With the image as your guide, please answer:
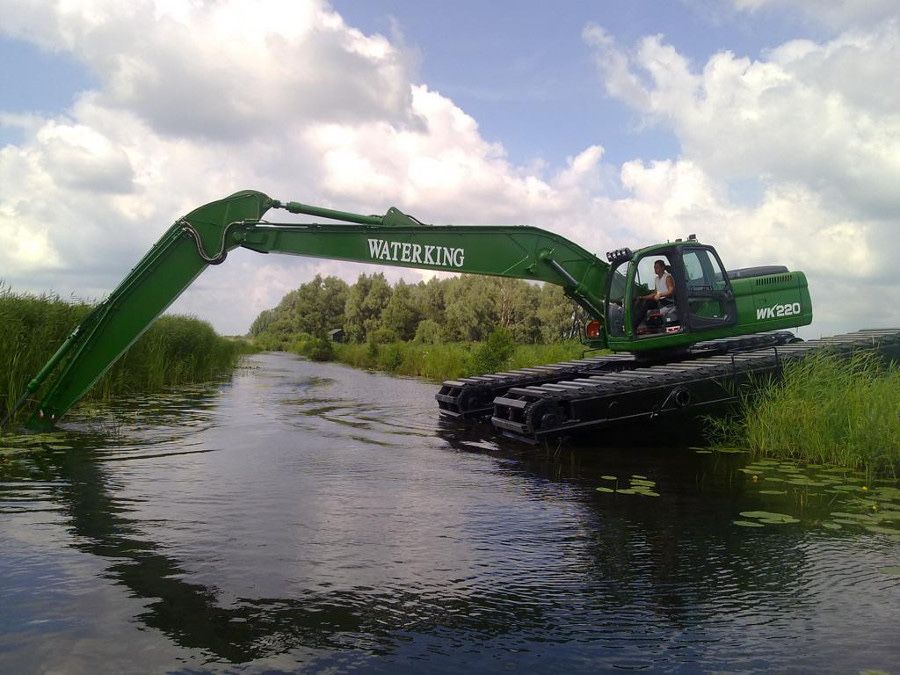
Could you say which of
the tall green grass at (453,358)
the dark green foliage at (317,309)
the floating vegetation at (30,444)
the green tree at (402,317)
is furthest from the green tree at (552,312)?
the floating vegetation at (30,444)

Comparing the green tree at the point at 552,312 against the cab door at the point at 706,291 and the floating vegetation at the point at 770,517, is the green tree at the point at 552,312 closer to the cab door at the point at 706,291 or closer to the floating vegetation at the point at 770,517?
the cab door at the point at 706,291

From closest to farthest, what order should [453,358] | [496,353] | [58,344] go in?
[58,344], [496,353], [453,358]

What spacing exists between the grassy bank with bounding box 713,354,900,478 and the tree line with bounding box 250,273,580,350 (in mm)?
28773

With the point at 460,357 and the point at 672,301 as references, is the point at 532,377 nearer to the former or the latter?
the point at 672,301

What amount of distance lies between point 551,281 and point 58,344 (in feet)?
28.5

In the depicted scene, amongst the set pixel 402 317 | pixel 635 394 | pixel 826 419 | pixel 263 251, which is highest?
pixel 402 317

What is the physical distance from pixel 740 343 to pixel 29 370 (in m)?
11.6

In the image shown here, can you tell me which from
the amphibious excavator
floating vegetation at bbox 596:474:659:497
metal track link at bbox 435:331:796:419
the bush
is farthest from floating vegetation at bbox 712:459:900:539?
the bush

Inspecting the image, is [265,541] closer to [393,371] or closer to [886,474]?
[886,474]

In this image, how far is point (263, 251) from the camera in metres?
10.2

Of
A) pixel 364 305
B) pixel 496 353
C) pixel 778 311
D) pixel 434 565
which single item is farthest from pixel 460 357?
pixel 364 305

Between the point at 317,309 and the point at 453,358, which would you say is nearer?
the point at 453,358

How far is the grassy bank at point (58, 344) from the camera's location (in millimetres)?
11156

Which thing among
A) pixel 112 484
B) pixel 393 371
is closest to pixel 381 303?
pixel 393 371
